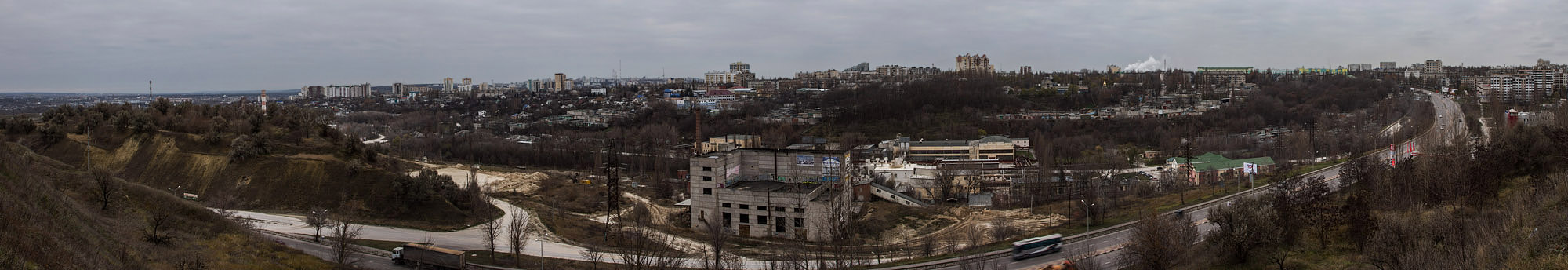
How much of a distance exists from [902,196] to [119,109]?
2162cm

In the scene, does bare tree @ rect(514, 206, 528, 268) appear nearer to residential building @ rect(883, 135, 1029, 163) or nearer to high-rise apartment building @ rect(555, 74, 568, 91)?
residential building @ rect(883, 135, 1029, 163)

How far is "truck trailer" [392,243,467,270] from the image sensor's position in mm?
13047

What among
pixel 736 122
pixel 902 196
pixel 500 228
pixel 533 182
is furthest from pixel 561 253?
pixel 736 122

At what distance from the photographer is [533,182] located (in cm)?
2892

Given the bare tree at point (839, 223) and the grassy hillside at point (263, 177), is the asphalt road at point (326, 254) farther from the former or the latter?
the bare tree at point (839, 223)

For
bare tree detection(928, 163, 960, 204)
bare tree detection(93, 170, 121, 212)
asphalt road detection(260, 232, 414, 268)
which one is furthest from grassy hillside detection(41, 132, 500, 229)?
bare tree detection(928, 163, 960, 204)

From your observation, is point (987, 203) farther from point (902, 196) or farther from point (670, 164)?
point (670, 164)

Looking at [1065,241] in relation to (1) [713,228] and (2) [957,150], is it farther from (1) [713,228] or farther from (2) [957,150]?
(2) [957,150]

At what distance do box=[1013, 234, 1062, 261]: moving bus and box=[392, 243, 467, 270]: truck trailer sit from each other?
9.19 m

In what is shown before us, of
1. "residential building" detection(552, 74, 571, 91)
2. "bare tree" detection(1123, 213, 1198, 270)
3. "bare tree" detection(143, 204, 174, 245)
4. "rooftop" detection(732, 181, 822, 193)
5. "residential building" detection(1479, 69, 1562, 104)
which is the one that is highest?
"residential building" detection(552, 74, 571, 91)

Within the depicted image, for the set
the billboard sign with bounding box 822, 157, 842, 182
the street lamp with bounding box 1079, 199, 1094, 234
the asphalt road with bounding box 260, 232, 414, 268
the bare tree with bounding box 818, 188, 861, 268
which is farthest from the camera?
the billboard sign with bounding box 822, 157, 842, 182

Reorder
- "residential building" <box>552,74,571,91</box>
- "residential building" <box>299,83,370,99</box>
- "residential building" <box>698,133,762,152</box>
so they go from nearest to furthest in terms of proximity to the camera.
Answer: "residential building" <box>698,133,762,152</box> → "residential building" <box>299,83,370,99</box> → "residential building" <box>552,74,571,91</box>

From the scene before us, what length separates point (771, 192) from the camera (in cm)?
1895

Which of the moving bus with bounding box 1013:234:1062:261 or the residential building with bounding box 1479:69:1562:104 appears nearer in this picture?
the moving bus with bounding box 1013:234:1062:261
